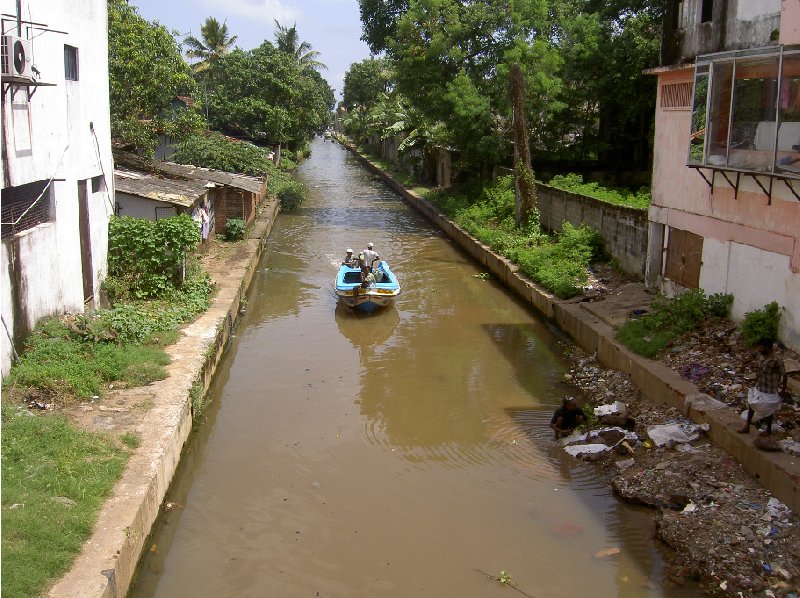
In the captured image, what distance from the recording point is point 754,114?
11055 millimetres

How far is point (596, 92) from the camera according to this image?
26.6 meters

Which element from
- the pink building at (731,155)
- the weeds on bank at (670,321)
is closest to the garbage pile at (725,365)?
the weeds on bank at (670,321)

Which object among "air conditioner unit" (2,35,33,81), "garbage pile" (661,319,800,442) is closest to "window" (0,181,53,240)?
"air conditioner unit" (2,35,33,81)

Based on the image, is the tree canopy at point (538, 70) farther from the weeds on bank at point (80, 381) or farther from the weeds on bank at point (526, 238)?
the weeds on bank at point (80, 381)

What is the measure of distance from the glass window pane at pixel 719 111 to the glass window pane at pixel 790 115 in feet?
4.44

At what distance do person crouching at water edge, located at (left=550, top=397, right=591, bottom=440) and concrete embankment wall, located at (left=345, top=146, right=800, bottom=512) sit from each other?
1.22m

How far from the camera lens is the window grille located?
549 inches

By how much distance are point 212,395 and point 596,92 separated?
63.9 feet

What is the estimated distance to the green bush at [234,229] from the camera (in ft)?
73.3

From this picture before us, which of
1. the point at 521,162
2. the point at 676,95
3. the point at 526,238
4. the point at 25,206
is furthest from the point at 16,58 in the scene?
the point at 521,162

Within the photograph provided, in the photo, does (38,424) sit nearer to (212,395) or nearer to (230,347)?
(212,395)

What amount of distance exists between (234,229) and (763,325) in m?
15.3

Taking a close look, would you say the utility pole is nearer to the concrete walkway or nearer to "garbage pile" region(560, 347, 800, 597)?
the concrete walkway

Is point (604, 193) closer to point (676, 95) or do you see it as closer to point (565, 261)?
point (565, 261)
